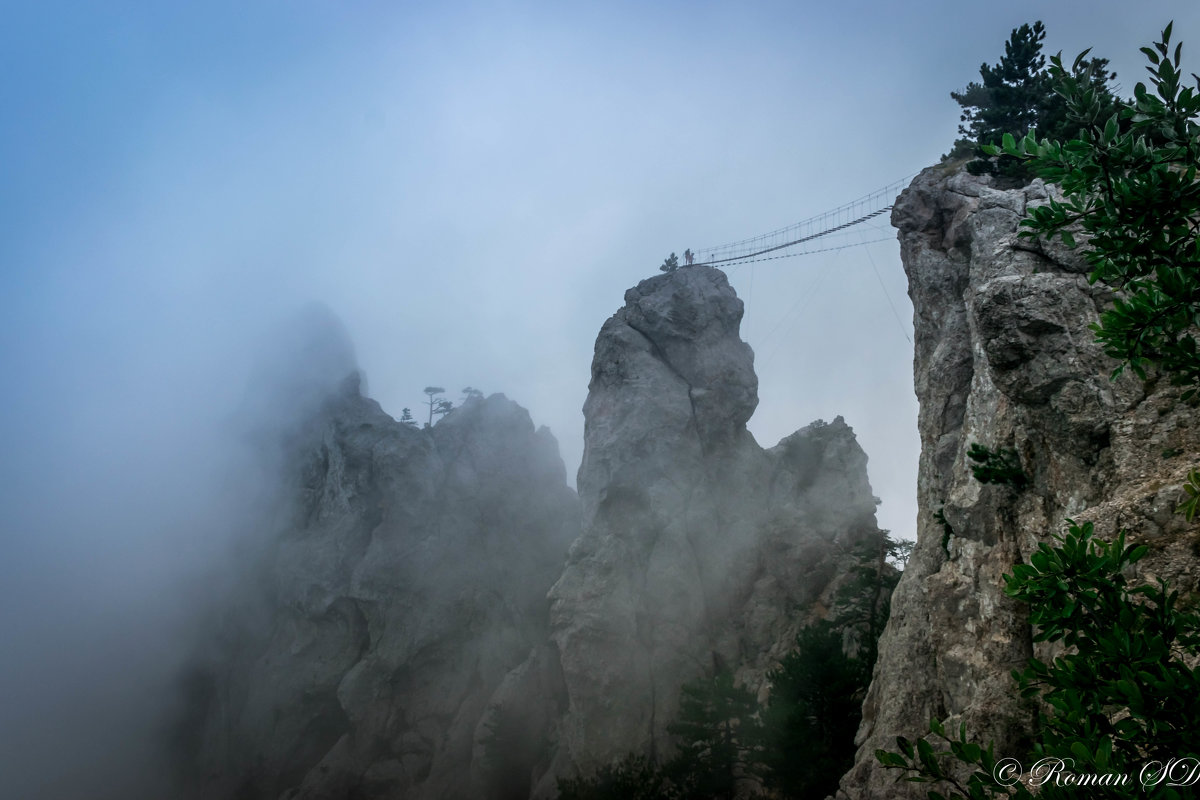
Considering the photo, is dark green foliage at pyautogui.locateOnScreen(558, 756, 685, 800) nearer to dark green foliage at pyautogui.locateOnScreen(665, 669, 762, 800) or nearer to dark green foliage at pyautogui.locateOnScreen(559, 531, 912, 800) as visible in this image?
dark green foliage at pyautogui.locateOnScreen(559, 531, 912, 800)

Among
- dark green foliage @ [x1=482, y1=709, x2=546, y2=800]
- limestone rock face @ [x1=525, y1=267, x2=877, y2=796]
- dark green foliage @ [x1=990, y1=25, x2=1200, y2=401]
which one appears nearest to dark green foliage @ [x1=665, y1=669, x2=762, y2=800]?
limestone rock face @ [x1=525, y1=267, x2=877, y2=796]

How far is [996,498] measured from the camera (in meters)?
13.1

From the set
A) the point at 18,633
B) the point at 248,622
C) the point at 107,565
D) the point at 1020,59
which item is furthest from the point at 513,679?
the point at 18,633

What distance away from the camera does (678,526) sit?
135 ft

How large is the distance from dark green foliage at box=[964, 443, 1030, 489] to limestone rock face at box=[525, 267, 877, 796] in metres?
24.7

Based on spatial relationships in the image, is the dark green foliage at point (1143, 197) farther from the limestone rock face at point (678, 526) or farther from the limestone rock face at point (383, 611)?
the limestone rock face at point (383, 611)

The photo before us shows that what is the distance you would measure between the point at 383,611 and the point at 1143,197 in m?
47.7

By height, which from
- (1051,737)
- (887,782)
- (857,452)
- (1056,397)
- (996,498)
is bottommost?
(887,782)

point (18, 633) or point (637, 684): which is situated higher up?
point (18, 633)

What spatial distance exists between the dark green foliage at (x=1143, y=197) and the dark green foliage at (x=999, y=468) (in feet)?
26.2

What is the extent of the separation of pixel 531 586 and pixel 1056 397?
134ft

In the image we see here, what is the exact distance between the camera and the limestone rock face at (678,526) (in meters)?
36.3

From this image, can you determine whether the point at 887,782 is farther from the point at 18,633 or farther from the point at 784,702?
the point at 18,633

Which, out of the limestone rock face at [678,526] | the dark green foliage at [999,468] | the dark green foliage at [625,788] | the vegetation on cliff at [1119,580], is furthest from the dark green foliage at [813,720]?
the vegetation on cliff at [1119,580]
